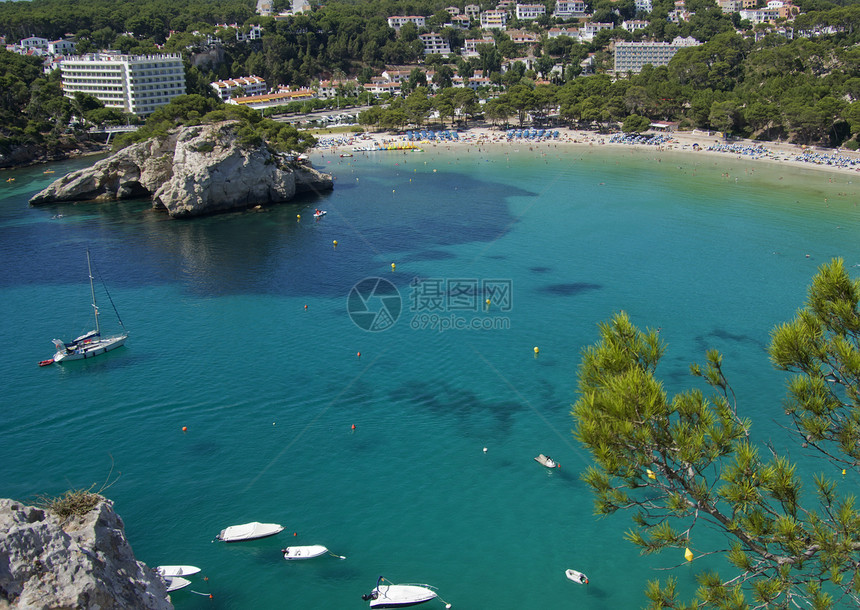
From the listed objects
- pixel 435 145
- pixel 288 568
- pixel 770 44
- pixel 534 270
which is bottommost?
pixel 288 568

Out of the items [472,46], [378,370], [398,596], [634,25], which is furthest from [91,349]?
[634,25]

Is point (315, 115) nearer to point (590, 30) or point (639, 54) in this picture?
point (639, 54)

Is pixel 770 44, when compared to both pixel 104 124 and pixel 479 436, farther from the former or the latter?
pixel 479 436

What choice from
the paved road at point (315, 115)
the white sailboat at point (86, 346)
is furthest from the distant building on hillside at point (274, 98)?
the white sailboat at point (86, 346)

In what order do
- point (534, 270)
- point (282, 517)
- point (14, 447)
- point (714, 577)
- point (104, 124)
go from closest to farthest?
point (714, 577)
point (282, 517)
point (14, 447)
point (534, 270)
point (104, 124)

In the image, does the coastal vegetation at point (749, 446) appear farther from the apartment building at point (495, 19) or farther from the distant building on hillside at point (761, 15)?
the apartment building at point (495, 19)

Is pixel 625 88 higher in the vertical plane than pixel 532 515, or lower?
higher

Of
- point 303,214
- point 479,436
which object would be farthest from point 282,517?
point 303,214
